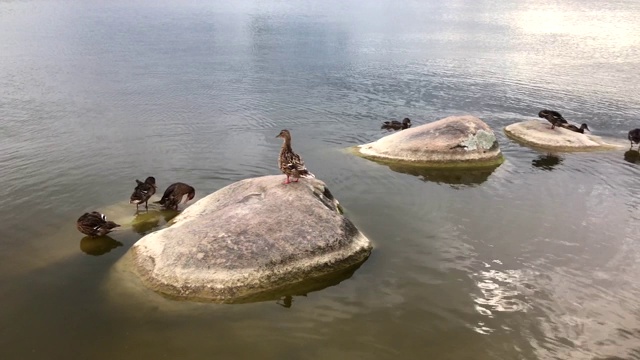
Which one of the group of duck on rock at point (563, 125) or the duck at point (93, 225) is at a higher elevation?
the group of duck on rock at point (563, 125)

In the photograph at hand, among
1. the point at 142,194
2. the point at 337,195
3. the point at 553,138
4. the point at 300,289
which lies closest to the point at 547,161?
the point at 553,138

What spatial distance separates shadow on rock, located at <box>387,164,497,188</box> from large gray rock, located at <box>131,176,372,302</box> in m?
4.85

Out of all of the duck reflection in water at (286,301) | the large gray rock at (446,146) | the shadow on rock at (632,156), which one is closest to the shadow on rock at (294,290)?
the duck reflection in water at (286,301)

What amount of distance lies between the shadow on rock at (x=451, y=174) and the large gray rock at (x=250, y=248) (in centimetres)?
485

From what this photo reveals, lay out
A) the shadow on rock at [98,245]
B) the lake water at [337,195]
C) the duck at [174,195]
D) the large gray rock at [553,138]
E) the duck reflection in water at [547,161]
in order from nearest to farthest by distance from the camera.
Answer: the lake water at [337,195] → the shadow on rock at [98,245] → the duck at [174,195] → the duck reflection in water at [547,161] → the large gray rock at [553,138]

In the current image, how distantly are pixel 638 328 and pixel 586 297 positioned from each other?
0.97 metres

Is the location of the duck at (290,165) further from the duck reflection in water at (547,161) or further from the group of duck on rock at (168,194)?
the duck reflection in water at (547,161)

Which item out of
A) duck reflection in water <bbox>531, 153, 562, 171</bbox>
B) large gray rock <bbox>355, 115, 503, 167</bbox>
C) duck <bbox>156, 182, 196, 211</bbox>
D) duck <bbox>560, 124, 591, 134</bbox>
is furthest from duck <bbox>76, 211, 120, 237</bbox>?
duck <bbox>560, 124, 591, 134</bbox>

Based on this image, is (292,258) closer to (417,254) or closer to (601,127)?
(417,254)

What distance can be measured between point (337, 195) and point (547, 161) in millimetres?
7589

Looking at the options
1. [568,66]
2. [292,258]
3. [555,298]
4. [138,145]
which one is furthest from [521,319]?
[568,66]

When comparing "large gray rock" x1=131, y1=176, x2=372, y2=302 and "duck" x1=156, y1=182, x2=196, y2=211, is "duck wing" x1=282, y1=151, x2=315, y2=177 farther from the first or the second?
"duck" x1=156, y1=182, x2=196, y2=211

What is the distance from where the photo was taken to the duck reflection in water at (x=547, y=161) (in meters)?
16.1

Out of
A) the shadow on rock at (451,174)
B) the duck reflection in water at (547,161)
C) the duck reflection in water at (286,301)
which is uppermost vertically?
the duck reflection in water at (547,161)
